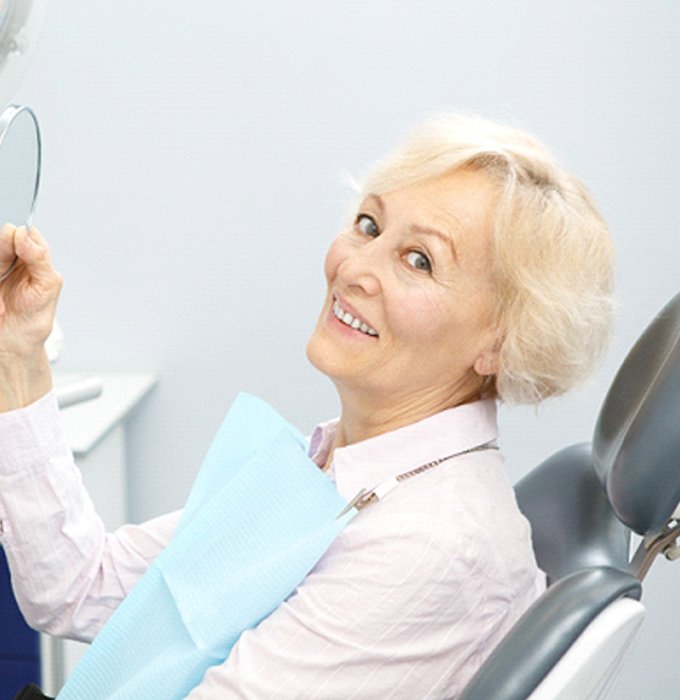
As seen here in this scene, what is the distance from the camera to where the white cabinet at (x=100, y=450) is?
5.35 ft

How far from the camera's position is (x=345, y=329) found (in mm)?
1176

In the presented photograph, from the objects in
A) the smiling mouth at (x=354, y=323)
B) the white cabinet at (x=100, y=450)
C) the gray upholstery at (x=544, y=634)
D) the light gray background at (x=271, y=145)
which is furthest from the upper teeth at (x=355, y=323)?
the light gray background at (x=271, y=145)

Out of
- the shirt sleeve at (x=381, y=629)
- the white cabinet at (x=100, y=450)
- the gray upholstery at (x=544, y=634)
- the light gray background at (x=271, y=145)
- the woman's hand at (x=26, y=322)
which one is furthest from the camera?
the light gray background at (x=271, y=145)

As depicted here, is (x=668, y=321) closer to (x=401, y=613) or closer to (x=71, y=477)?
(x=401, y=613)

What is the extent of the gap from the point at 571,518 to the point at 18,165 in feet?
2.03

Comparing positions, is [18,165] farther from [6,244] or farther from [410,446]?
[410,446]

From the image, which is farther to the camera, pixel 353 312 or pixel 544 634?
pixel 353 312

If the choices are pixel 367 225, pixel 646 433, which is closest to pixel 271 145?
pixel 367 225

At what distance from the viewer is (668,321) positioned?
3.71ft

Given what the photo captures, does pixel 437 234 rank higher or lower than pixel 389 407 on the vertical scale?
higher

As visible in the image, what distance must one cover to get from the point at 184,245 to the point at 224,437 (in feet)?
3.58

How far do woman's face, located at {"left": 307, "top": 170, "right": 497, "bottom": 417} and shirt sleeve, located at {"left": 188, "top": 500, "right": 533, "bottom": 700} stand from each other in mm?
178

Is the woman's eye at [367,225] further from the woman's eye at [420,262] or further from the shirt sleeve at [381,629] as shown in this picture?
the shirt sleeve at [381,629]

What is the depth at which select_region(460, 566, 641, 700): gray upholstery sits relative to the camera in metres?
0.83
